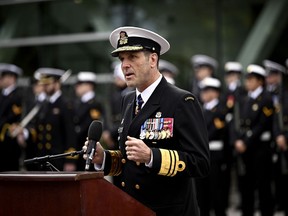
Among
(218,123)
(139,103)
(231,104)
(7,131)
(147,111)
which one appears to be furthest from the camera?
Answer: (7,131)

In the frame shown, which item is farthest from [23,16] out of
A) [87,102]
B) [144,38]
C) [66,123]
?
[144,38]

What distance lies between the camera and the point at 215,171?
9.75 m

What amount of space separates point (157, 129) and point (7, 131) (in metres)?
6.92

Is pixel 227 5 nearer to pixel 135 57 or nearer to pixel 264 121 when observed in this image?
pixel 264 121

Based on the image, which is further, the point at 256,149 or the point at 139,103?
the point at 256,149

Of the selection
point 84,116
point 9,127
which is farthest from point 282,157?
point 9,127

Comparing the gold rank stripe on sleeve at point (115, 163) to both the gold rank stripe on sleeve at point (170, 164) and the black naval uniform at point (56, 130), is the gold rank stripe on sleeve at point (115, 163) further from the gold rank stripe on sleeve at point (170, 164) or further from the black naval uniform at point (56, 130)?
the black naval uniform at point (56, 130)

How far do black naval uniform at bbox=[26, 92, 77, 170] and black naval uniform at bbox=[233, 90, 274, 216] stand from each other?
2457 millimetres

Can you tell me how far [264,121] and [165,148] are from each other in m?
5.58

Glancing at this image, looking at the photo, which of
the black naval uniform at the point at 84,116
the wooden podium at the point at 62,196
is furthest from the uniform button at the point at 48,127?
the wooden podium at the point at 62,196

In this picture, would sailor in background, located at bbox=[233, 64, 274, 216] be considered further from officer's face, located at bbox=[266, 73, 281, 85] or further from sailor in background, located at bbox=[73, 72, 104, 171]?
A: sailor in background, located at bbox=[73, 72, 104, 171]

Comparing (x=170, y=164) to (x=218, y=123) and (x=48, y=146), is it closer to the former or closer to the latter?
(x=218, y=123)

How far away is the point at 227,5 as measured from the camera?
14.7 m

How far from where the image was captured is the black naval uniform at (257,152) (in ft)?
31.2
